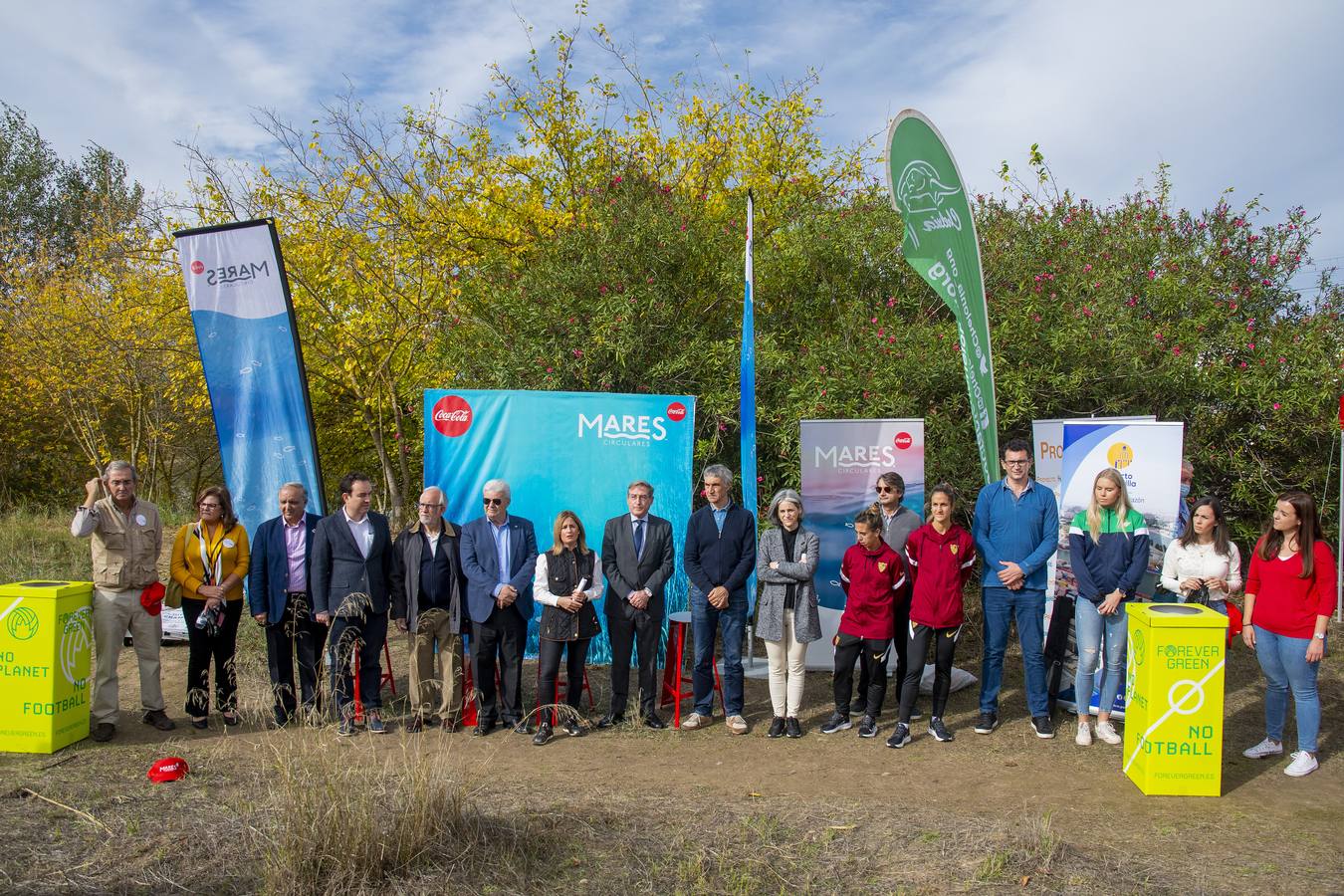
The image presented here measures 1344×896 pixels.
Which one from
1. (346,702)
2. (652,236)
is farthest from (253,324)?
(652,236)

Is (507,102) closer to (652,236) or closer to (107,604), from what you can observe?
(652,236)

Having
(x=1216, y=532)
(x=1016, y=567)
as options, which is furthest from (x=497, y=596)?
(x=1216, y=532)

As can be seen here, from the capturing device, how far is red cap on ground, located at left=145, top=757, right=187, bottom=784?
4906mm

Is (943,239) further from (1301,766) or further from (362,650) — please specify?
(362,650)

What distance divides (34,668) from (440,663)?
2192 millimetres

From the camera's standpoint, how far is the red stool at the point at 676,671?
610 cm

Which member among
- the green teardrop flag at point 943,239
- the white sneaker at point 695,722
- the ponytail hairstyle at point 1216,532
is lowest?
the white sneaker at point 695,722

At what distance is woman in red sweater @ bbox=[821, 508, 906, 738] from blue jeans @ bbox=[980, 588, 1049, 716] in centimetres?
61

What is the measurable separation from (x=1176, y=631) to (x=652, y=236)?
6007mm

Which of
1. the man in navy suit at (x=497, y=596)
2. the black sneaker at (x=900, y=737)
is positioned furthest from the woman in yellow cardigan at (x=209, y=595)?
the black sneaker at (x=900, y=737)

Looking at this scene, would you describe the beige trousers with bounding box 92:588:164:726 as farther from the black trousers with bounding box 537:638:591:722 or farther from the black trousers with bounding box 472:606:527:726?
the black trousers with bounding box 537:638:591:722

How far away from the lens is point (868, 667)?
6.04 metres

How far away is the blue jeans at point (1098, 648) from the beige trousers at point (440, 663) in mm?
3759

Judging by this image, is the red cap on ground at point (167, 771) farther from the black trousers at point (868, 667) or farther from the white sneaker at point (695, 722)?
the black trousers at point (868, 667)
